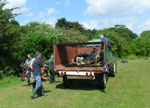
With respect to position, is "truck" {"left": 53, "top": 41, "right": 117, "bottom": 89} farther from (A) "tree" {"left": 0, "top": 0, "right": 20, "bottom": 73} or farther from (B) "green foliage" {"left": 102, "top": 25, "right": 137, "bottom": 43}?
(B) "green foliage" {"left": 102, "top": 25, "right": 137, "bottom": 43}

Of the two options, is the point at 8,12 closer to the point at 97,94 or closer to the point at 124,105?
the point at 97,94

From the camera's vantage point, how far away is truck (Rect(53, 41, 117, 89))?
7.96 meters

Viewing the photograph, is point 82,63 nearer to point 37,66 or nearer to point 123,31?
point 37,66

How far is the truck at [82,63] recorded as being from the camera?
26.1 ft

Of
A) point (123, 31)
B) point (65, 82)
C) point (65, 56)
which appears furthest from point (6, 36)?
point (123, 31)

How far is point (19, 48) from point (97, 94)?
7530 mm

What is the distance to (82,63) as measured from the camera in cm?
948

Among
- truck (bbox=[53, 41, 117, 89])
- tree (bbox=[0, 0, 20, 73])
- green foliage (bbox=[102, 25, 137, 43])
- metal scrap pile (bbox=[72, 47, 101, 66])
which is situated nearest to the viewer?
truck (bbox=[53, 41, 117, 89])

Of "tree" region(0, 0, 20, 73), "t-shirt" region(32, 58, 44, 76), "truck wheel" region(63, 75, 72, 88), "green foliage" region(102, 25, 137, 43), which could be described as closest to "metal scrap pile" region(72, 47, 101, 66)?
"truck wheel" region(63, 75, 72, 88)

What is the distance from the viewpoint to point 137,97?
6883 mm

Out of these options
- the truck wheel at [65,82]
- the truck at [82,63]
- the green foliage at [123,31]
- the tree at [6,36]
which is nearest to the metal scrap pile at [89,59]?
the truck at [82,63]

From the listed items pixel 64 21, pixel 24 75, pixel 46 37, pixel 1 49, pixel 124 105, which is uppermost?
pixel 64 21

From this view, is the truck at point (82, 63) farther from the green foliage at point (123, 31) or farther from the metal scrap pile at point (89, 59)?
the green foliage at point (123, 31)

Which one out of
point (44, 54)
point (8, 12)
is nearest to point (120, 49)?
point (44, 54)
